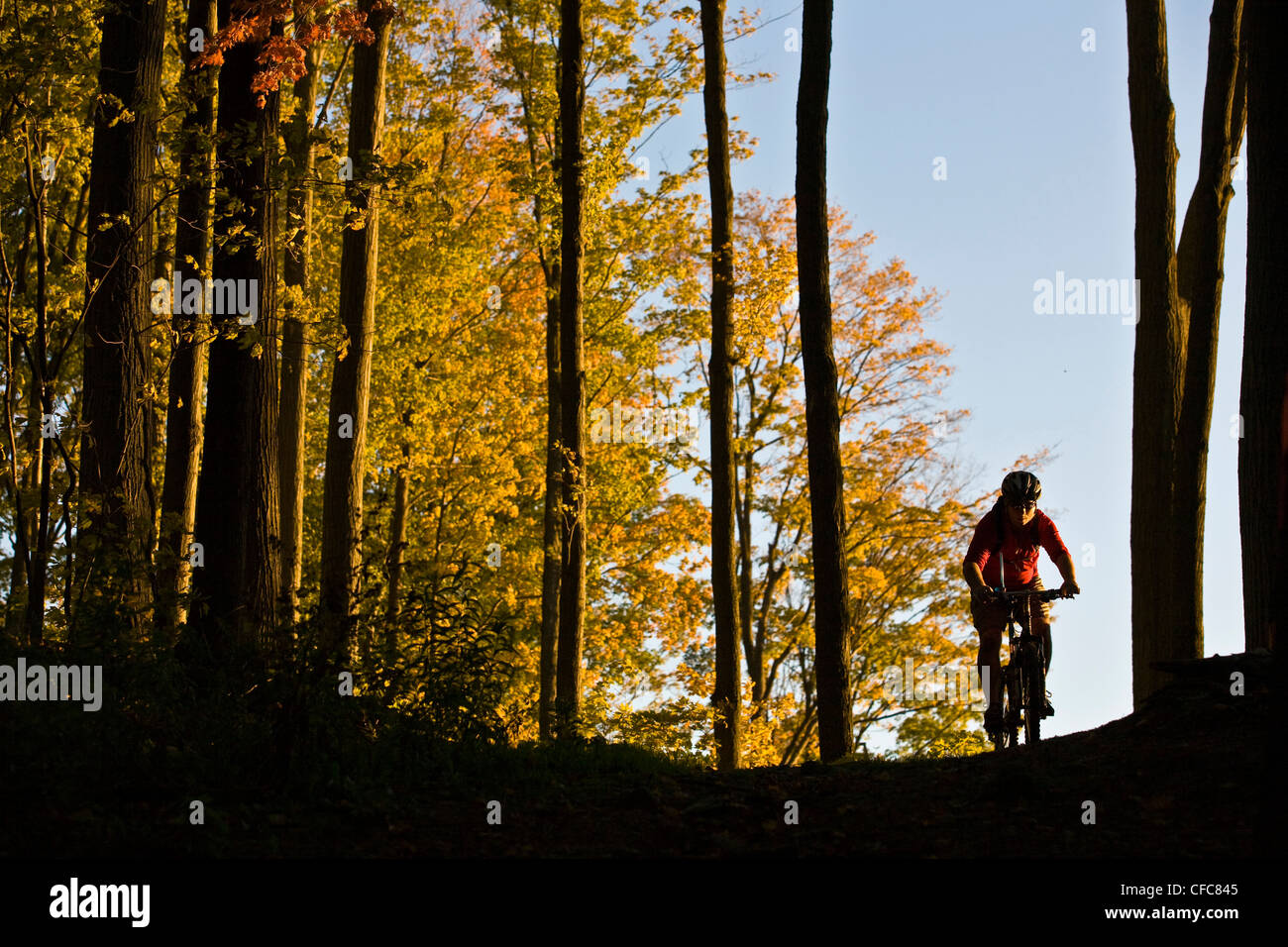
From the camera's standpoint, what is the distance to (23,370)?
979 inches

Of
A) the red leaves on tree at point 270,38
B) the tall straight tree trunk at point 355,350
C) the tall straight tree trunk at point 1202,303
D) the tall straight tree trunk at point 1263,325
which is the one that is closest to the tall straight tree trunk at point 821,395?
the tall straight tree trunk at point 1202,303

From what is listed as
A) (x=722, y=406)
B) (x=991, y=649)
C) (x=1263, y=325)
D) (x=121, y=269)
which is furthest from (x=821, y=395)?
(x=121, y=269)

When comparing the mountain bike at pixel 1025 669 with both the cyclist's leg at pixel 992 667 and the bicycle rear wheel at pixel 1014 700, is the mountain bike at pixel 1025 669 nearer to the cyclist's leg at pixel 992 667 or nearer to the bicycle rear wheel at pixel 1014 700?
the bicycle rear wheel at pixel 1014 700

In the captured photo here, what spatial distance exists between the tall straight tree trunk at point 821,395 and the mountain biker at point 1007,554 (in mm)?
2293

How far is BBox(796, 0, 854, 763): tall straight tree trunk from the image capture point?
1262 cm

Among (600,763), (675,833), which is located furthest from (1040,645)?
(675,833)

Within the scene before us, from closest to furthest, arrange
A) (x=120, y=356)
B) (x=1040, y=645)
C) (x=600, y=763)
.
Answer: (x=600, y=763) < (x=1040, y=645) < (x=120, y=356)

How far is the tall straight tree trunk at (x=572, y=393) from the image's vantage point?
1772 centimetres

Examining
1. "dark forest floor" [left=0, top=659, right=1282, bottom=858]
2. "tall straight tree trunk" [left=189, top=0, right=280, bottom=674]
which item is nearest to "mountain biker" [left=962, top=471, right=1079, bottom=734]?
"dark forest floor" [left=0, top=659, right=1282, bottom=858]

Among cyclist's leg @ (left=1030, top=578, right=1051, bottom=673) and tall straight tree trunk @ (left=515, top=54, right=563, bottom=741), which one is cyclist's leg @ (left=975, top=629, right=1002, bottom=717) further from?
tall straight tree trunk @ (left=515, top=54, right=563, bottom=741)

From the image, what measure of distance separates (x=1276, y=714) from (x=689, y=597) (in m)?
24.3

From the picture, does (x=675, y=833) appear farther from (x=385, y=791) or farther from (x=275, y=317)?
(x=275, y=317)

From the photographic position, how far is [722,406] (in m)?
18.2
